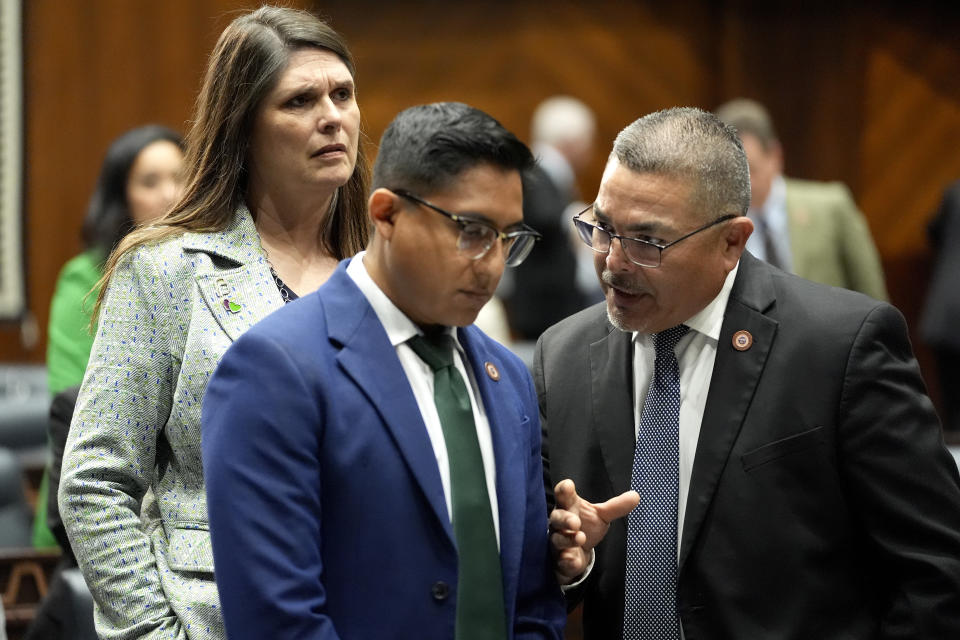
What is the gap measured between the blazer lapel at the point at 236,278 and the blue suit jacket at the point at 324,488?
368 mm

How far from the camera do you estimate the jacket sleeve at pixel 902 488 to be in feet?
7.19

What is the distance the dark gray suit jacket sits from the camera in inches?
86.9

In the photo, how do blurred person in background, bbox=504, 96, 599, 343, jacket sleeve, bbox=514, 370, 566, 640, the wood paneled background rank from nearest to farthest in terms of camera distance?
jacket sleeve, bbox=514, 370, 566, 640 < blurred person in background, bbox=504, 96, 599, 343 < the wood paneled background

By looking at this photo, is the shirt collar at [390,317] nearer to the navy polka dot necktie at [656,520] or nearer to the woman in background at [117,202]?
the navy polka dot necktie at [656,520]

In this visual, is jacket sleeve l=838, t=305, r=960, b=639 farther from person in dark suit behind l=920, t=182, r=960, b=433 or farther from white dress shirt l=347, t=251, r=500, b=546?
person in dark suit behind l=920, t=182, r=960, b=433

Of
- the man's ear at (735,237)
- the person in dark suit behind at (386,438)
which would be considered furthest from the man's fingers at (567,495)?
the man's ear at (735,237)

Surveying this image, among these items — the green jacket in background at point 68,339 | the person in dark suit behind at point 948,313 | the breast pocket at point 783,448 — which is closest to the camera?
the breast pocket at point 783,448

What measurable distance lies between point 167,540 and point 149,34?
4924 mm

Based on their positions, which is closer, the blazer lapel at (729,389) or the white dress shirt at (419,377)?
the white dress shirt at (419,377)

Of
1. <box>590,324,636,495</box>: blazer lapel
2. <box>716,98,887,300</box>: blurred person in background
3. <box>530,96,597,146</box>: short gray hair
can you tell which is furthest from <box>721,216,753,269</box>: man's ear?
<box>530,96,597,146</box>: short gray hair

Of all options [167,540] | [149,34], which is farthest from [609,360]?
[149,34]

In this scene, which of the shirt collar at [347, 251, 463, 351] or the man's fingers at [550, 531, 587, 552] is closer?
the shirt collar at [347, 251, 463, 351]

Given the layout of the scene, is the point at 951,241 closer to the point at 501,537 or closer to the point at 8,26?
the point at 8,26

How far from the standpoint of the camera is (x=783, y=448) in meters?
2.26
